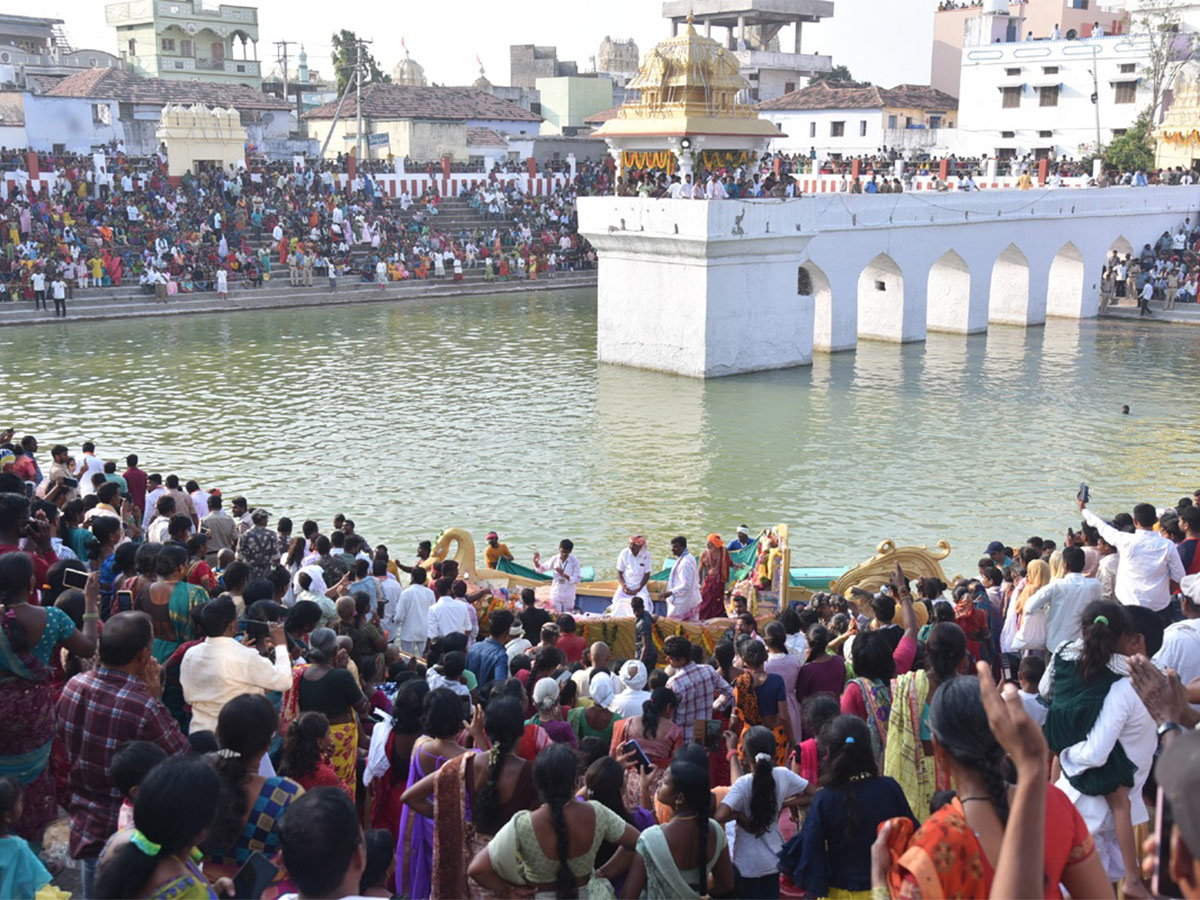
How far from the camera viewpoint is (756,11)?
162ft

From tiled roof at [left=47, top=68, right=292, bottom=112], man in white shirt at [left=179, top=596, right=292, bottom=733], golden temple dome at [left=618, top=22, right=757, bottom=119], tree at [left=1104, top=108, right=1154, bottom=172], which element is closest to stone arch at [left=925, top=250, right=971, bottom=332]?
golden temple dome at [left=618, top=22, right=757, bottom=119]

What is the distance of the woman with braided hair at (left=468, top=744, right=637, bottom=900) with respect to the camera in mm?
3504

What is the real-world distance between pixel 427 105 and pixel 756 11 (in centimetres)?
1515

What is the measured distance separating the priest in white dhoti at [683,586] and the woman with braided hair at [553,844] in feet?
17.8

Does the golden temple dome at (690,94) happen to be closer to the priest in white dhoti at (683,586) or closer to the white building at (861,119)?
the priest in white dhoti at (683,586)

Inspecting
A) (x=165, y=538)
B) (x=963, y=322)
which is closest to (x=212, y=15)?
(x=963, y=322)

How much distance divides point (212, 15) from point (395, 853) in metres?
55.8

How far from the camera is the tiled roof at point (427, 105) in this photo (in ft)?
139

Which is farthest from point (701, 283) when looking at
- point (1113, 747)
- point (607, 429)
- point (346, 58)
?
point (346, 58)

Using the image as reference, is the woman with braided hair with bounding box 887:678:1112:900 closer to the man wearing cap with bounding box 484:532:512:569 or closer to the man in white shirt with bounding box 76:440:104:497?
the man wearing cap with bounding box 484:532:512:569

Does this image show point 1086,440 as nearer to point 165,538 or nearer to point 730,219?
point 730,219

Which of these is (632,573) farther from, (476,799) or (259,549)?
(476,799)

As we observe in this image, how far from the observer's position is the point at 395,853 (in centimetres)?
442

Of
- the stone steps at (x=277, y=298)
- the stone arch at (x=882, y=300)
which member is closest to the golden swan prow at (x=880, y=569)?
the stone arch at (x=882, y=300)
